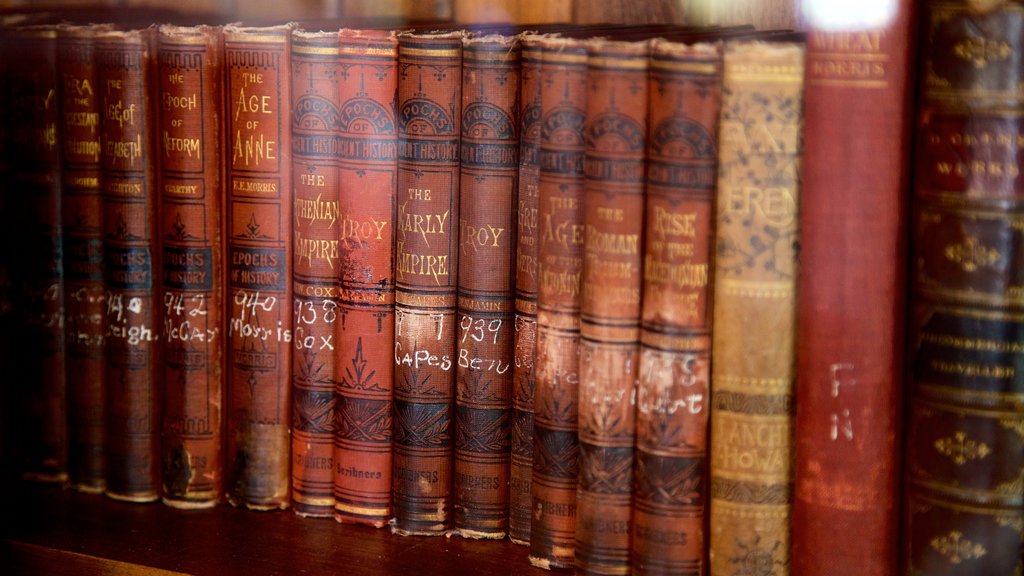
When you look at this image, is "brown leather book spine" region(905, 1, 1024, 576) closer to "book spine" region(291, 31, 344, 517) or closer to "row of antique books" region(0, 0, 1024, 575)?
"row of antique books" region(0, 0, 1024, 575)

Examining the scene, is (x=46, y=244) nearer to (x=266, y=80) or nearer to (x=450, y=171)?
(x=266, y=80)

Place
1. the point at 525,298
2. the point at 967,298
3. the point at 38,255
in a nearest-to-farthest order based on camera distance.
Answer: the point at 967,298 → the point at 525,298 → the point at 38,255

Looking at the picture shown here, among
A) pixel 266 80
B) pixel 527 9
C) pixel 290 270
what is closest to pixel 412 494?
pixel 290 270

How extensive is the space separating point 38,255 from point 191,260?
0.14 m

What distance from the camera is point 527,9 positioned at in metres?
1.04

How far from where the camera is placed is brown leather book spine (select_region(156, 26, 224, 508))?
829mm

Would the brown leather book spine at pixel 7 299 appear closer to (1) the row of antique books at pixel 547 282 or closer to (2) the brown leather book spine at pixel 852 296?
(1) the row of antique books at pixel 547 282

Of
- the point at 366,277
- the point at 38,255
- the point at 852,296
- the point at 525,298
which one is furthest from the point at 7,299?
the point at 852,296

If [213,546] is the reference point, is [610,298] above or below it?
above

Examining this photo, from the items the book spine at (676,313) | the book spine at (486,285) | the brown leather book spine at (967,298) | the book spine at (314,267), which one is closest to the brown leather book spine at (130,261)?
the book spine at (314,267)

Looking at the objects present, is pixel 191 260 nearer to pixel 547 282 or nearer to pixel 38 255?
pixel 38 255

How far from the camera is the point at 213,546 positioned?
821 mm

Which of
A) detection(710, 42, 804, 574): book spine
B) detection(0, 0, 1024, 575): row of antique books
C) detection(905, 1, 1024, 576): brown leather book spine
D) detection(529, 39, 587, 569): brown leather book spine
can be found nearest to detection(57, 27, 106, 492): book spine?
detection(0, 0, 1024, 575): row of antique books

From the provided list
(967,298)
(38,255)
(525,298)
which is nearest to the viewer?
(967,298)
